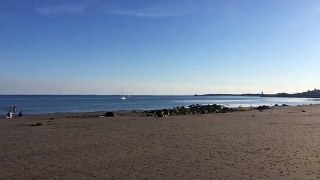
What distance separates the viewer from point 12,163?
1461 centimetres

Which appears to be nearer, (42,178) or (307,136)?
(42,178)

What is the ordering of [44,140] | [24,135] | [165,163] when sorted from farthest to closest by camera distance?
[24,135] → [44,140] → [165,163]

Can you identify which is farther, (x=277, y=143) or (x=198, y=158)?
(x=277, y=143)

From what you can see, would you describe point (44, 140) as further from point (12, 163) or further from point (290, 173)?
point (290, 173)

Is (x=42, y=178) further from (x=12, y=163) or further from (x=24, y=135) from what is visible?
(x=24, y=135)

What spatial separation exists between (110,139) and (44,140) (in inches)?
135

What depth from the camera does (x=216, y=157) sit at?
51.6 ft

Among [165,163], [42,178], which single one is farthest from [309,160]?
[42,178]

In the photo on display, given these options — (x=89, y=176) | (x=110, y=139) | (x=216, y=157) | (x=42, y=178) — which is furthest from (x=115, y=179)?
(x=110, y=139)

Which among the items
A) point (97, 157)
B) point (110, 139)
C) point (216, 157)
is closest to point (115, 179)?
point (97, 157)

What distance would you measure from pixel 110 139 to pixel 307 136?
10.9 m

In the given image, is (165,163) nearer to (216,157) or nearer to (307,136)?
(216,157)

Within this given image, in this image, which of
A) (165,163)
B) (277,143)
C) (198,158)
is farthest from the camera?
(277,143)

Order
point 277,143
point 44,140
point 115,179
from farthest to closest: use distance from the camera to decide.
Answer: point 44,140, point 277,143, point 115,179
